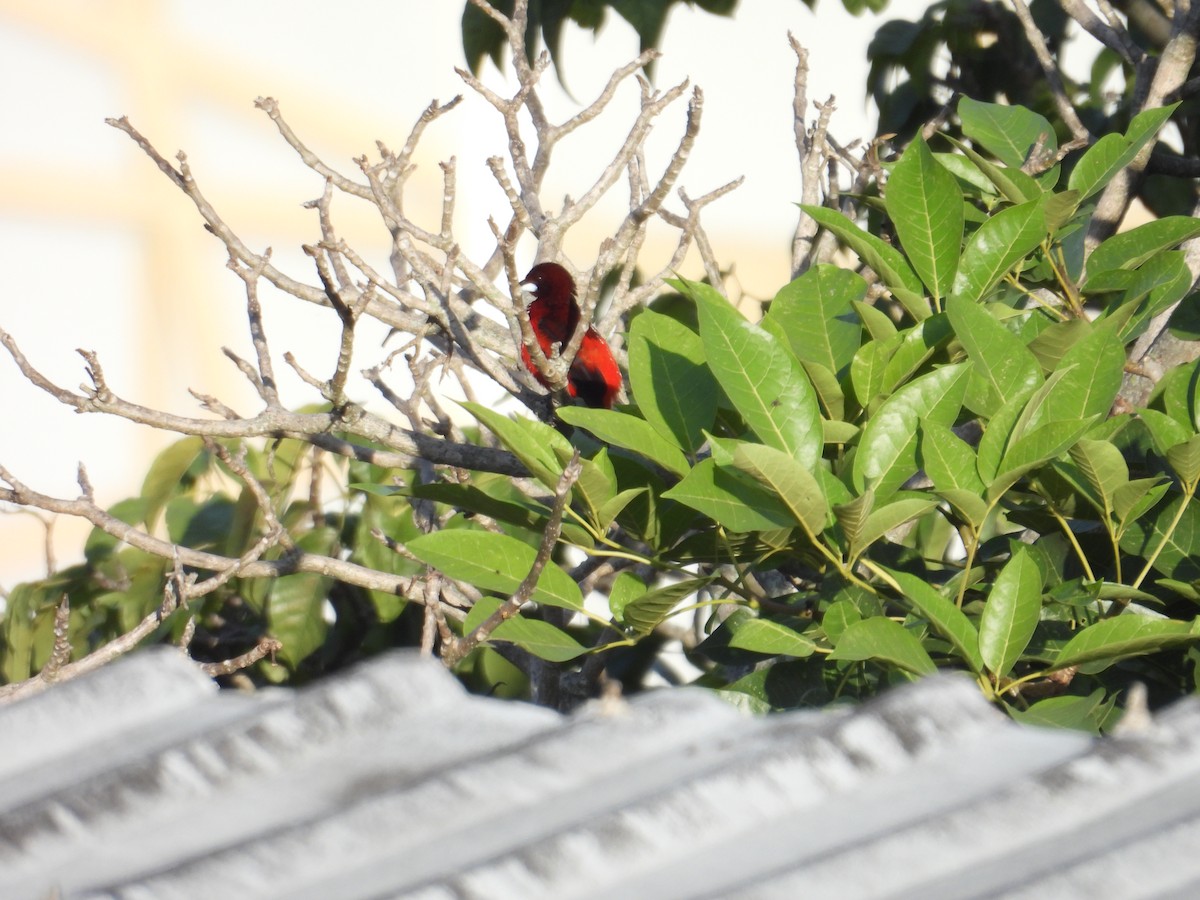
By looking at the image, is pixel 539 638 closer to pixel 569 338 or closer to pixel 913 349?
pixel 913 349

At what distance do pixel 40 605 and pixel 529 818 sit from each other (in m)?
2.14

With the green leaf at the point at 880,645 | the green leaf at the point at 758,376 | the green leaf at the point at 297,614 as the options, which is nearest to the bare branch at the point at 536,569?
the green leaf at the point at 758,376

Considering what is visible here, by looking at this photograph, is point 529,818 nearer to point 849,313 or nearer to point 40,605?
point 849,313

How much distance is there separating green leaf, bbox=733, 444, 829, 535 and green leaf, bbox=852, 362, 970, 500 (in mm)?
61

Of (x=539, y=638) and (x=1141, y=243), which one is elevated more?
(x=1141, y=243)

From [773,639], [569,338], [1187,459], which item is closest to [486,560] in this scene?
[773,639]

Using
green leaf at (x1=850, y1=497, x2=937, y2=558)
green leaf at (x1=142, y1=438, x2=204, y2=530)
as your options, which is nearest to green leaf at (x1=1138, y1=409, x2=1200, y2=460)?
green leaf at (x1=850, y1=497, x2=937, y2=558)

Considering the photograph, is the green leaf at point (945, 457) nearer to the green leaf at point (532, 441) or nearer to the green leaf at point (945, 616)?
the green leaf at point (945, 616)

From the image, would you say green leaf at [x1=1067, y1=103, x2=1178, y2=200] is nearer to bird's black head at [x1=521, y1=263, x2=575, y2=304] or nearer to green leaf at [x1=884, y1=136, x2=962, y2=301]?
green leaf at [x1=884, y1=136, x2=962, y2=301]

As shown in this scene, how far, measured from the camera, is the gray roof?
0.54m

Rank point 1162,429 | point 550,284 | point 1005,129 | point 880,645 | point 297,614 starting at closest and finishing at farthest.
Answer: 1. point 880,645
2. point 1162,429
3. point 1005,129
4. point 297,614
5. point 550,284

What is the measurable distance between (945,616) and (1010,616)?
0.06 metres

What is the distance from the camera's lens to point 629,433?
114 centimetres

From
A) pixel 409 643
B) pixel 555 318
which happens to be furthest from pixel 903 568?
pixel 555 318
